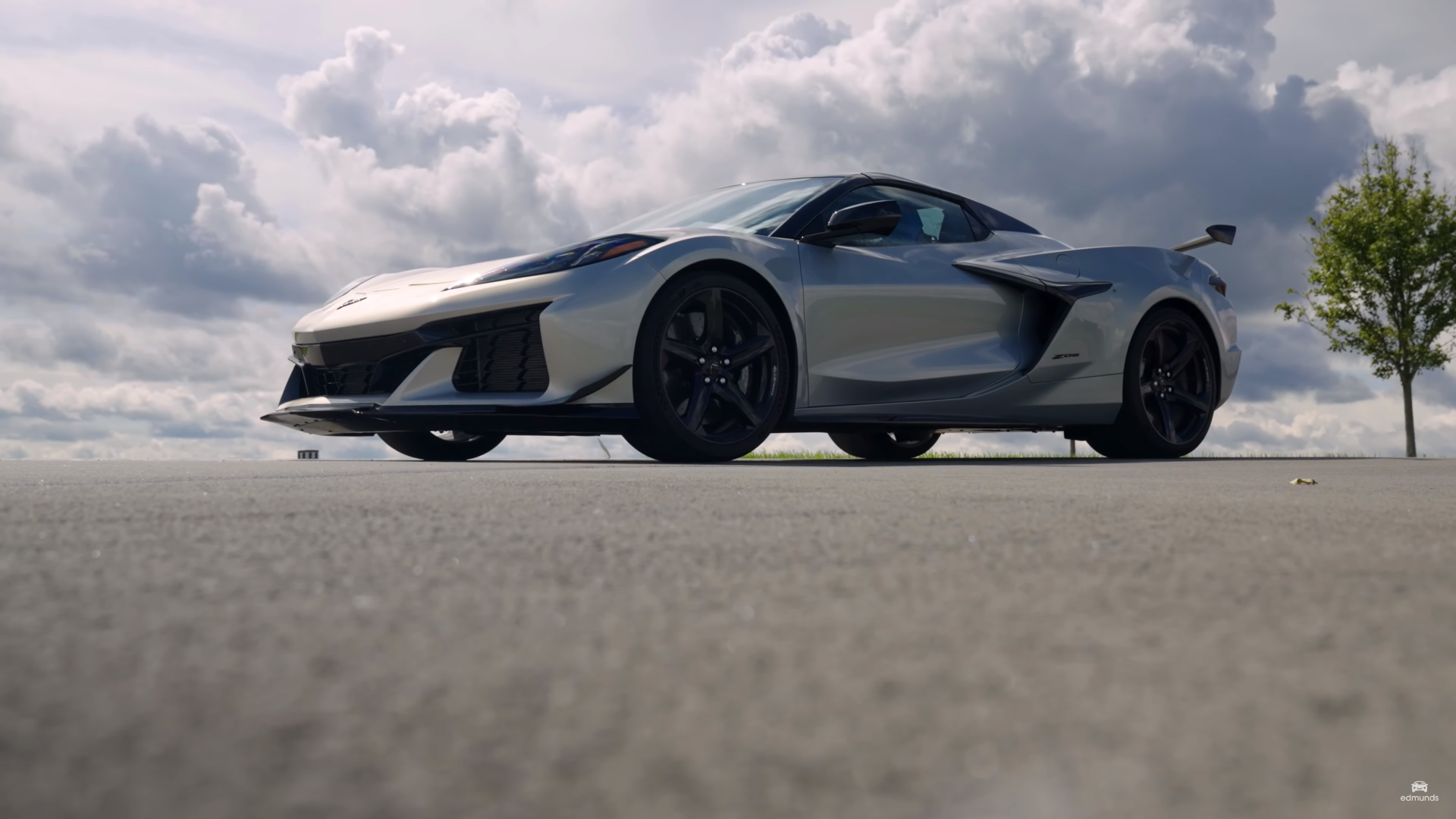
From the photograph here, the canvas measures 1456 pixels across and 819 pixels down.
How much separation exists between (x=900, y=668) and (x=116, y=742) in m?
0.58

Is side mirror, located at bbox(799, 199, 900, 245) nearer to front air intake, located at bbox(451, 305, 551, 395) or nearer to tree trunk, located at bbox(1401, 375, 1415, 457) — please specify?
front air intake, located at bbox(451, 305, 551, 395)

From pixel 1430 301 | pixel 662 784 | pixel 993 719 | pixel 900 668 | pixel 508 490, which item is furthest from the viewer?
Answer: pixel 1430 301

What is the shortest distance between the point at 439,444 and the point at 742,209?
254 cm

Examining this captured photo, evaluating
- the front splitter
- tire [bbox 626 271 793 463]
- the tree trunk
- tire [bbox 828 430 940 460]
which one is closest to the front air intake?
the front splitter

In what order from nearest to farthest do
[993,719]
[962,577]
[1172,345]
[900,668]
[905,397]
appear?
[993,719] → [900,668] → [962,577] → [905,397] → [1172,345]

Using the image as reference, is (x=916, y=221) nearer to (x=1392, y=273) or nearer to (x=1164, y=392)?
(x=1164, y=392)

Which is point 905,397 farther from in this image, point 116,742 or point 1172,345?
point 116,742

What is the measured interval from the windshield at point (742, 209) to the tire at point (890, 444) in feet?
10.3

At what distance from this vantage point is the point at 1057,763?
2.60 ft

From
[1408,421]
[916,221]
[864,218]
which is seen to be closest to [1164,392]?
[916,221]

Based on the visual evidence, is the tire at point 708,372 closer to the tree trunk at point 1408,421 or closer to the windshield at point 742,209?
the windshield at point 742,209

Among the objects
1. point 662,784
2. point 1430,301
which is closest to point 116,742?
point 662,784

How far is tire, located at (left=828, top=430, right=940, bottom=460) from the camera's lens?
9523 millimetres

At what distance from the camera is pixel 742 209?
6297 millimetres
